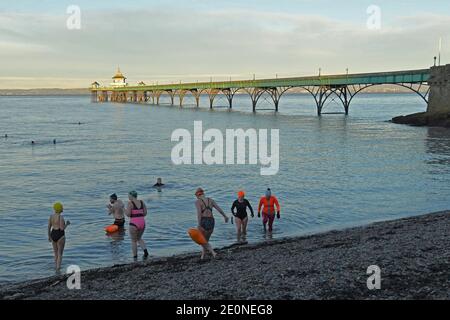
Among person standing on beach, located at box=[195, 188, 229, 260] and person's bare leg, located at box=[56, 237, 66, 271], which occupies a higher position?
person standing on beach, located at box=[195, 188, 229, 260]

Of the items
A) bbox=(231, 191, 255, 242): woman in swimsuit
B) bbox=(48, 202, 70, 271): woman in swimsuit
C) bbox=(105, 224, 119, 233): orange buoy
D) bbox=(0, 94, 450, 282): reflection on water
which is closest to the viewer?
bbox=(48, 202, 70, 271): woman in swimsuit

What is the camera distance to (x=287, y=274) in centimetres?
866

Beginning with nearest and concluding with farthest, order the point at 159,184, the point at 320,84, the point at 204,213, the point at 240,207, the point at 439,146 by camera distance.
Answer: the point at 204,213 → the point at 240,207 → the point at 159,184 → the point at 439,146 → the point at 320,84

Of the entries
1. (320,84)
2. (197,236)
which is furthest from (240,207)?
(320,84)

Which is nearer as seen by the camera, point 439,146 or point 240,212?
point 240,212

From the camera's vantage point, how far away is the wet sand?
7730mm

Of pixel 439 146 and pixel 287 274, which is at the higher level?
pixel 287 274

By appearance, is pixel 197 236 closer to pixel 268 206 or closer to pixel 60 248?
pixel 60 248

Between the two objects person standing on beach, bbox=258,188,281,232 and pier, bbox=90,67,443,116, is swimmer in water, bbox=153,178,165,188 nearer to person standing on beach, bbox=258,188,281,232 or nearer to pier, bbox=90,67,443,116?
person standing on beach, bbox=258,188,281,232

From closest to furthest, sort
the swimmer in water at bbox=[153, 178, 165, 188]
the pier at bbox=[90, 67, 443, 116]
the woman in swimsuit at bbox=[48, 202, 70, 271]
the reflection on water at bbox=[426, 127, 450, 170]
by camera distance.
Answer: the woman in swimsuit at bbox=[48, 202, 70, 271]
the swimmer in water at bbox=[153, 178, 165, 188]
the reflection on water at bbox=[426, 127, 450, 170]
the pier at bbox=[90, 67, 443, 116]

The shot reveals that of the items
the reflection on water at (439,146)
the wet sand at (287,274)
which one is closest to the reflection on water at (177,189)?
the reflection on water at (439,146)

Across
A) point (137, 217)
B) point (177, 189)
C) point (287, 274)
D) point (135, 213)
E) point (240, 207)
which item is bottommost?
point (177, 189)

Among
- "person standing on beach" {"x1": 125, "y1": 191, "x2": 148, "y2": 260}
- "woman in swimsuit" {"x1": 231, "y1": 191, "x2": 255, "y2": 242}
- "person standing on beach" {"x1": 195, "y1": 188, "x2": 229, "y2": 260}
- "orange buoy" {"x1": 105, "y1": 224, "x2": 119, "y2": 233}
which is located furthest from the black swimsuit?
"orange buoy" {"x1": 105, "y1": 224, "x2": 119, "y2": 233}
